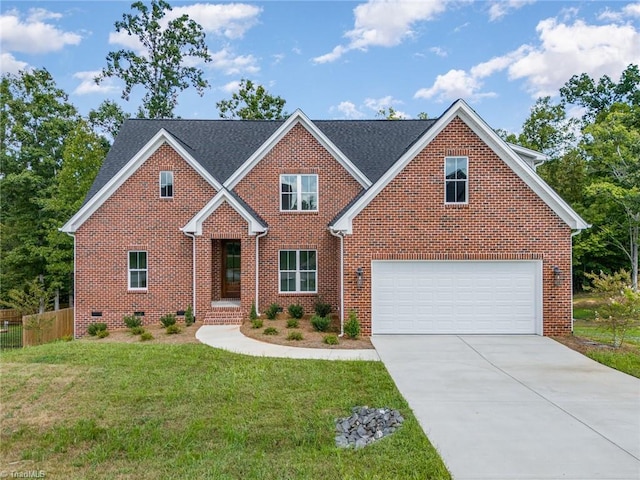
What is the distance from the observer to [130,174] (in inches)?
603

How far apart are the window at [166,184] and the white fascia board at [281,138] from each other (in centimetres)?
208

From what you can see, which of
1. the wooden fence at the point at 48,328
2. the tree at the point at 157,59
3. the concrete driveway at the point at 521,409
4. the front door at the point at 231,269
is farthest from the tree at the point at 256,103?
the concrete driveway at the point at 521,409

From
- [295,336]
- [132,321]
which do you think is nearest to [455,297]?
[295,336]

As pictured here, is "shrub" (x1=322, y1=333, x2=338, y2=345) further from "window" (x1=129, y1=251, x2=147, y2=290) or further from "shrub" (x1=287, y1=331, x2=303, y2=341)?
"window" (x1=129, y1=251, x2=147, y2=290)

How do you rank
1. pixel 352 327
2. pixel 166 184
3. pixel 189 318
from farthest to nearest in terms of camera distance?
1. pixel 166 184
2. pixel 189 318
3. pixel 352 327

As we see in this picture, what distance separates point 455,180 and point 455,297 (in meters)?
3.56

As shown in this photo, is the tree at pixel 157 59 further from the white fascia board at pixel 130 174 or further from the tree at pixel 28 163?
the white fascia board at pixel 130 174

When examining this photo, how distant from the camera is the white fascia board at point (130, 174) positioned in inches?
595

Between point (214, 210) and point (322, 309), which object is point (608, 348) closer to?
point (322, 309)

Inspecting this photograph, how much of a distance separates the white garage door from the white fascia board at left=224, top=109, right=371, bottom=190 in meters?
4.90

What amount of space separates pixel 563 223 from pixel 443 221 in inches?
140

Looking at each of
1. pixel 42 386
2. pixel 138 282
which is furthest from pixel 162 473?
pixel 138 282

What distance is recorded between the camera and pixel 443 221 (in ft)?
40.5

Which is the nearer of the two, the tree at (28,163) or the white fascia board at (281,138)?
the white fascia board at (281,138)
